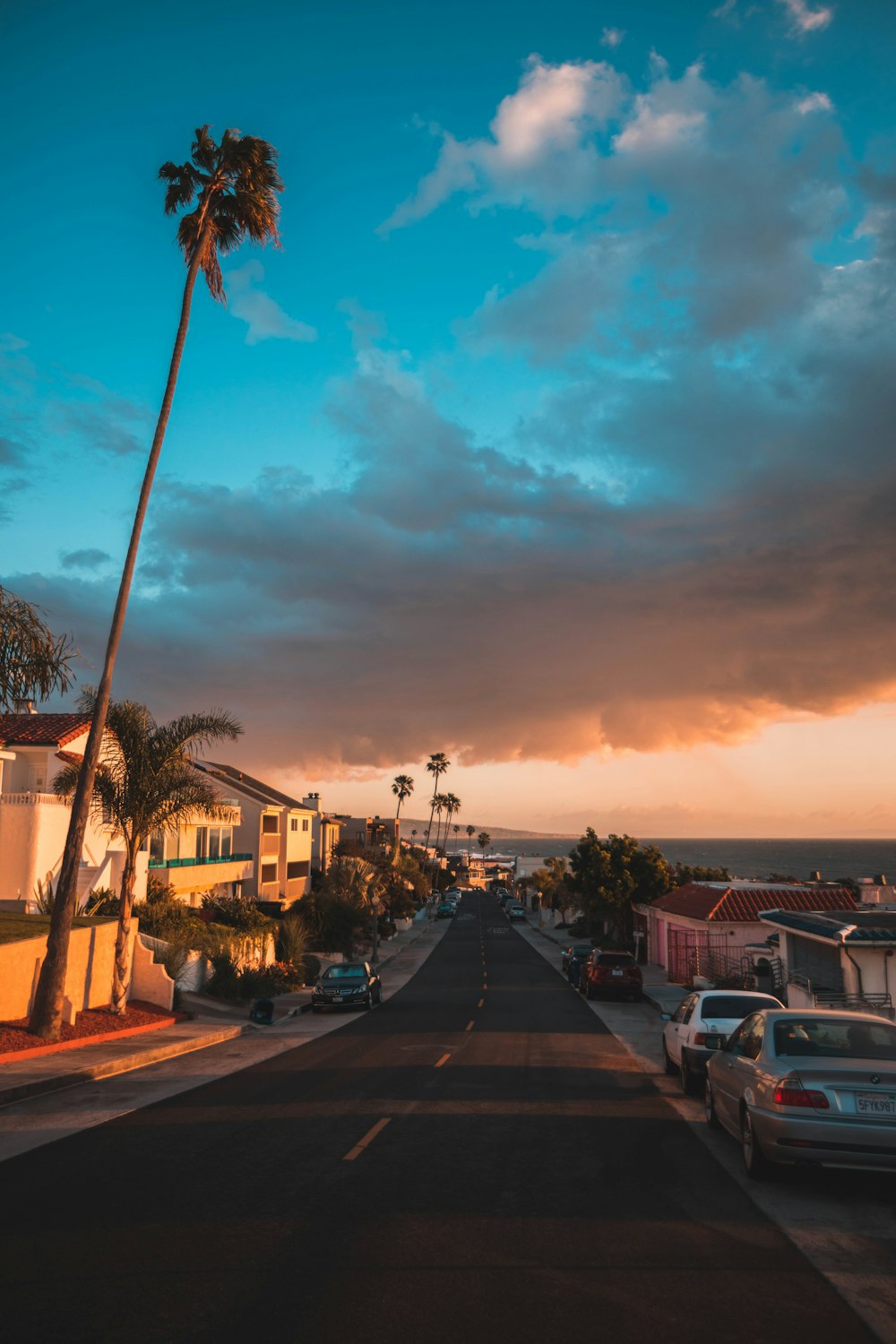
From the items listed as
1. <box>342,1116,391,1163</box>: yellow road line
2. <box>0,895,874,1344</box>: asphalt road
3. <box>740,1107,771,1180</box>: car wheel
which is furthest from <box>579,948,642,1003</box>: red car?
<box>740,1107,771,1180</box>: car wheel

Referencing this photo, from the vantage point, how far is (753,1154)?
907cm

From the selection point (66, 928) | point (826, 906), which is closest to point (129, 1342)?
point (66, 928)

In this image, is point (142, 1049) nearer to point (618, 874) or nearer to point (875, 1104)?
point (875, 1104)

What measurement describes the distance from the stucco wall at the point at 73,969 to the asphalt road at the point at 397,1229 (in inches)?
254

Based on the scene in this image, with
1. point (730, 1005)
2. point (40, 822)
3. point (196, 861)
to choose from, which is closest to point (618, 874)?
point (196, 861)

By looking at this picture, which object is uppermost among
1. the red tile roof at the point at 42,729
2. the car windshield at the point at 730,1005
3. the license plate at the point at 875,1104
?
the red tile roof at the point at 42,729

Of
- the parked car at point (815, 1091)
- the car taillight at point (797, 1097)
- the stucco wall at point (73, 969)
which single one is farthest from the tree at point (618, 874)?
the car taillight at point (797, 1097)

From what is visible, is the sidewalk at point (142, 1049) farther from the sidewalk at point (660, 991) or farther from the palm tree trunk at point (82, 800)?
the sidewalk at point (660, 991)

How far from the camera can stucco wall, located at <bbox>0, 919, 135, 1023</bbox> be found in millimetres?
18578

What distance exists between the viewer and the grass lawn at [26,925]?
66.2 feet

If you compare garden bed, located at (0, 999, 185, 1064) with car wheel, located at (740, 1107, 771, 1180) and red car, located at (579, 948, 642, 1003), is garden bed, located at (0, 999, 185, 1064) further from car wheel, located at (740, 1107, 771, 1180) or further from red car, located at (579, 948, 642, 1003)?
red car, located at (579, 948, 642, 1003)

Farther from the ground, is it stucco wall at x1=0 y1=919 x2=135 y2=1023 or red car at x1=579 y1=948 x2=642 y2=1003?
stucco wall at x1=0 y1=919 x2=135 y2=1023

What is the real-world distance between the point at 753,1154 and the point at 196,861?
122 feet

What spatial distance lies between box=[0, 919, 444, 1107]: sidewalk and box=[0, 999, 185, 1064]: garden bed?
0.21m
